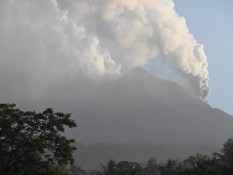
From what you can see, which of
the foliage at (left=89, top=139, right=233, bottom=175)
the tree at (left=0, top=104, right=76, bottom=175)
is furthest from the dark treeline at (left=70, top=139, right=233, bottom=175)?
the tree at (left=0, top=104, right=76, bottom=175)

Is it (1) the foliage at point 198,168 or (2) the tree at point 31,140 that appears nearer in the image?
(2) the tree at point 31,140

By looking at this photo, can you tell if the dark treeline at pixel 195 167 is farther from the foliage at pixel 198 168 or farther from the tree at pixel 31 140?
the tree at pixel 31 140

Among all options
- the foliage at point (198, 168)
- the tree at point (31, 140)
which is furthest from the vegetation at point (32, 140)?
the foliage at point (198, 168)

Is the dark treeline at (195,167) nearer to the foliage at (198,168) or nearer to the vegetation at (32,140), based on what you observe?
the foliage at (198,168)

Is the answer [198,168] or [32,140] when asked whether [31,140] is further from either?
[198,168]

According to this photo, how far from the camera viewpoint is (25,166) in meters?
29.3

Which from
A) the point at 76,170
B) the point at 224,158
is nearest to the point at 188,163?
the point at 224,158

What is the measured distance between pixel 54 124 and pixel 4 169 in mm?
4118

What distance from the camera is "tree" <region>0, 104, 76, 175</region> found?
1118 inches

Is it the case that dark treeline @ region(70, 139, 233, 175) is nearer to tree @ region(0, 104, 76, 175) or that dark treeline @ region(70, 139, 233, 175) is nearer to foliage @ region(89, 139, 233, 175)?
foliage @ region(89, 139, 233, 175)

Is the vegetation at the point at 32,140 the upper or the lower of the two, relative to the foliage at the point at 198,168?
lower

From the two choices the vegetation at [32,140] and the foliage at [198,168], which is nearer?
the vegetation at [32,140]

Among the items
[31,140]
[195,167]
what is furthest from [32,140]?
[195,167]

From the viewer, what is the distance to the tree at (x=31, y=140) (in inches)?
1118
